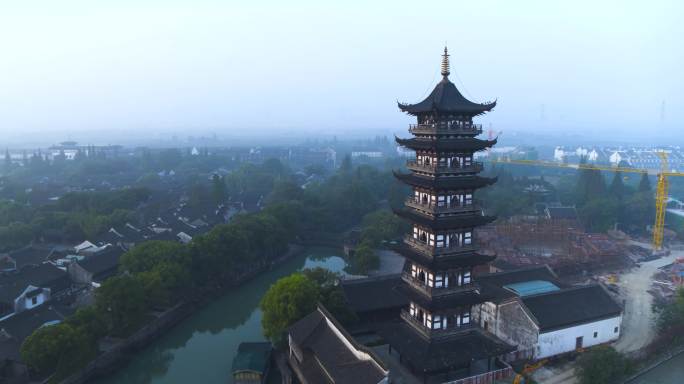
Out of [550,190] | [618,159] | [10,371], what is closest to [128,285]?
[10,371]

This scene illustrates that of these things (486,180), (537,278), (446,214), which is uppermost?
(486,180)

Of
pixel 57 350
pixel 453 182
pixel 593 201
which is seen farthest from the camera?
pixel 593 201

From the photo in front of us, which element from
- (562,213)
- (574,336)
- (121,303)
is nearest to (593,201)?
(562,213)

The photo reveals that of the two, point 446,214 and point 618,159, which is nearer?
point 446,214

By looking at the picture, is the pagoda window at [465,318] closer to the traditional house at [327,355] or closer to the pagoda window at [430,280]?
the pagoda window at [430,280]

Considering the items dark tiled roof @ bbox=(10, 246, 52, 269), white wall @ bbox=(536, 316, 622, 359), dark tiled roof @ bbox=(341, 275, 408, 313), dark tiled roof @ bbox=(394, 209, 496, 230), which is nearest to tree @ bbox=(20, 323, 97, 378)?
dark tiled roof @ bbox=(341, 275, 408, 313)

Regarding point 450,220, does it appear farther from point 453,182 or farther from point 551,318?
point 551,318

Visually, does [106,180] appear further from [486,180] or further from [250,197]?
[486,180]
